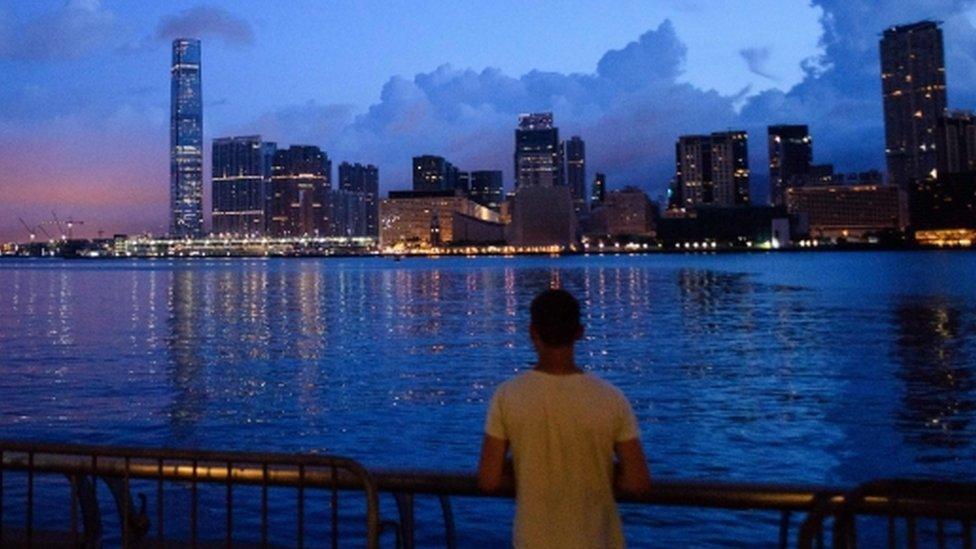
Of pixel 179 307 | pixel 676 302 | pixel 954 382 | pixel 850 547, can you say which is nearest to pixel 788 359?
pixel 954 382

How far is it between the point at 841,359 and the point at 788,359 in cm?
157

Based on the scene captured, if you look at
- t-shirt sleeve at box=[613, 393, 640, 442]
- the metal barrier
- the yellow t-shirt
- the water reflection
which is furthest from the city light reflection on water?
t-shirt sleeve at box=[613, 393, 640, 442]

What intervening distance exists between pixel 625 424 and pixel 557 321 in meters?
0.51

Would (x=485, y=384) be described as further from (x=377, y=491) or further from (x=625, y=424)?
(x=625, y=424)

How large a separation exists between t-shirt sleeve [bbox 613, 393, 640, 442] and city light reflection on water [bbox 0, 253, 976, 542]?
719cm

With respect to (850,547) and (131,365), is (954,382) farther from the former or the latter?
(131,365)

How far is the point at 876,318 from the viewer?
44000mm

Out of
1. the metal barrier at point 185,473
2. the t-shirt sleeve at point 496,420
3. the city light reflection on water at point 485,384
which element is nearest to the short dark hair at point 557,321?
the t-shirt sleeve at point 496,420

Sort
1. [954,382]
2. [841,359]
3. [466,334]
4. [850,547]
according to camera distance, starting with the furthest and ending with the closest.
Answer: [466,334]
[841,359]
[954,382]
[850,547]

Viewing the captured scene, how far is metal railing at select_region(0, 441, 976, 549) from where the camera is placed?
156 inches

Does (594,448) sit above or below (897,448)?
above

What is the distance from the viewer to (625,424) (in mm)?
3756

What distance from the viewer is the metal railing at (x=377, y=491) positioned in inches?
156

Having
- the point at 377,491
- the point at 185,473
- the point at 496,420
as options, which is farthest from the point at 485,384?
the point at 496,420
